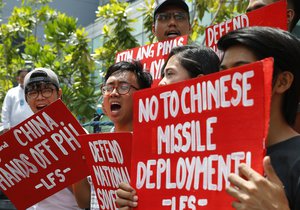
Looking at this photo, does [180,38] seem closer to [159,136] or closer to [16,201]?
[16,201]

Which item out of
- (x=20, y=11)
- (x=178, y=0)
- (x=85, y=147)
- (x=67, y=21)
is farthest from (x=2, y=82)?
(x=85, y=147)

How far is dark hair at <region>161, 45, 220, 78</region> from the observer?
119 inches

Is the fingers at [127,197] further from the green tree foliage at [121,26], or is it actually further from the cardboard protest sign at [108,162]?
the green tree foliage at [121,26]

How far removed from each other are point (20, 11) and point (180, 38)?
1109 centimetres

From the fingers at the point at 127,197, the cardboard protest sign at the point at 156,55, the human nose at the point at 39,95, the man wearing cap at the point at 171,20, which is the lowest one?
the fingers at the point at 127,197

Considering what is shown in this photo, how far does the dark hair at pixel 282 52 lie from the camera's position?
7.02 ft

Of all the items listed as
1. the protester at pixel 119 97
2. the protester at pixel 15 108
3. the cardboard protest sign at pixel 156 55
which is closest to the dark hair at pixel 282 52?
the protester at pixel 119 97

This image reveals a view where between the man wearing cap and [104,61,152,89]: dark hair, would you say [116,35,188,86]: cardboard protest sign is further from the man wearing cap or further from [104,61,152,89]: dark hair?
[104,61,152,89]: dark hair

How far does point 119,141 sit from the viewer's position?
2.79 meters

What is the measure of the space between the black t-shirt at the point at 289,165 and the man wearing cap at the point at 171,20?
2.46 m

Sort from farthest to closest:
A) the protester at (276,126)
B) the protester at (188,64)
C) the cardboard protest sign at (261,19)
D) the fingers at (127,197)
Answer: the cardboard protest sign at (261,19), the protester at (188,64), the fingers at (127,197), the protester at (276,126)

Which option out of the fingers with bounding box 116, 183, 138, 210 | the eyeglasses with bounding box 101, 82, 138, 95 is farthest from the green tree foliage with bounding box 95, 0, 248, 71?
the fingers with bounding box 116, 183, 138, 210

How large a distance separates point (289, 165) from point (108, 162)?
109 centimetres

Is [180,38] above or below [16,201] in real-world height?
above
